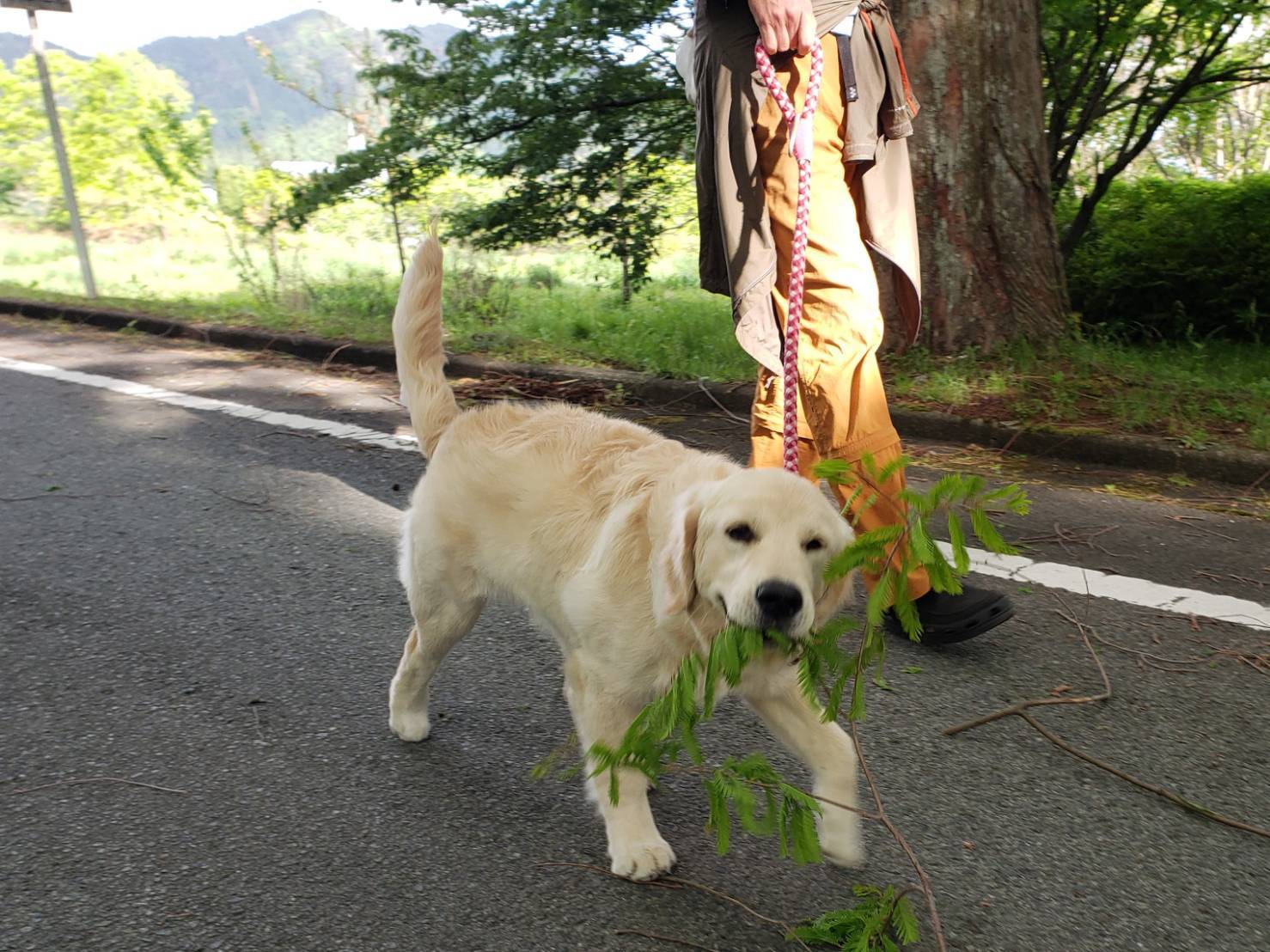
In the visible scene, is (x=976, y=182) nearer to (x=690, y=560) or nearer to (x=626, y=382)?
(x=626, y=382)

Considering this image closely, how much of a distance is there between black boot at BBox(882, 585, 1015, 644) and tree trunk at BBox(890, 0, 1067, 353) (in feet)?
10.8

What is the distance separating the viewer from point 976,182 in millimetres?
5816

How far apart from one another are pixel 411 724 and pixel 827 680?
121 cm

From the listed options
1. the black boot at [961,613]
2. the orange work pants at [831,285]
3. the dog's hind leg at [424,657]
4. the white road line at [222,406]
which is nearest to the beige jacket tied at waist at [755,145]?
the orange work pants at [831,285]

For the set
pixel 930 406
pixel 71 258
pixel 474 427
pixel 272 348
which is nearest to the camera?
pixel 474 427

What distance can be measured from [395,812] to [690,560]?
0.91 meters

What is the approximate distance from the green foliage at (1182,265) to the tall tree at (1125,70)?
320 millimetres

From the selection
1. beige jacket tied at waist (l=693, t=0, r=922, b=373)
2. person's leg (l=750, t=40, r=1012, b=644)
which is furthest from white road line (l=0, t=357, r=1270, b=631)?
beige jacket tied at waist (l=693, t=0, r=922, b=373)

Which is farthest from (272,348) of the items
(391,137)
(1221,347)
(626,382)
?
(1221,347)

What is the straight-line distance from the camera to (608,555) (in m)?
2.16

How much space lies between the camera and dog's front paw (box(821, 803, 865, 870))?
2.04 metres

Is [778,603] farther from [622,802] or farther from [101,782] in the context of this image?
[101,782]

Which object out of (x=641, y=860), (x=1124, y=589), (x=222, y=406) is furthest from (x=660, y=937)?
(x=222, y=406)

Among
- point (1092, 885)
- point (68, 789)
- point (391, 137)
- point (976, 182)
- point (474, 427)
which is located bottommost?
point (1092, 885)
